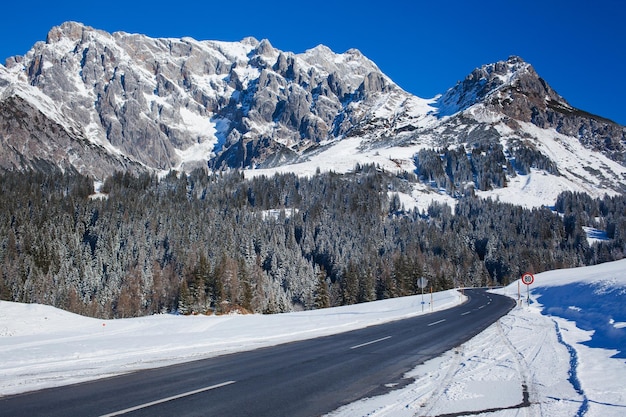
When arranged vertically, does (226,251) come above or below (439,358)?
above

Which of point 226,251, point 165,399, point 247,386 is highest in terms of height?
point 226,251

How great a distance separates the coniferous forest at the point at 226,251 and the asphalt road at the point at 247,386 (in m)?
64.9

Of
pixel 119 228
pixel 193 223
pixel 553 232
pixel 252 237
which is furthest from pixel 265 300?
pixel 553 232

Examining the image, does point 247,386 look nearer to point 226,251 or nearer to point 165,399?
point 165,399

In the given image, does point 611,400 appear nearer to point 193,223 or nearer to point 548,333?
point 548,333

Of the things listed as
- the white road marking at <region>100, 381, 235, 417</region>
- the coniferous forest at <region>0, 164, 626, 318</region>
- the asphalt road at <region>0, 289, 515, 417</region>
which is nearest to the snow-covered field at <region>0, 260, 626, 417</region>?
the asphalt road at <region>0, 289, 515, 417</region>

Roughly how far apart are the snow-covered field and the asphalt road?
796 mm

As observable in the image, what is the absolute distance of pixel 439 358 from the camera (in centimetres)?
1446

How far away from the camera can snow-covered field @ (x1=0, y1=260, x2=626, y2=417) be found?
29.5 ft

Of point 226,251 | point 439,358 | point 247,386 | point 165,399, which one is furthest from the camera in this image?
point 226,251

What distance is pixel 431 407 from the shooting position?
8695 mm

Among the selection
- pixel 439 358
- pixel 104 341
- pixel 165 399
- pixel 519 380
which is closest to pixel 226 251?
pixel 104 341

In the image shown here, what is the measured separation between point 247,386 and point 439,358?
6.82m

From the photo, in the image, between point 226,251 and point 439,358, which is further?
point 226,251
